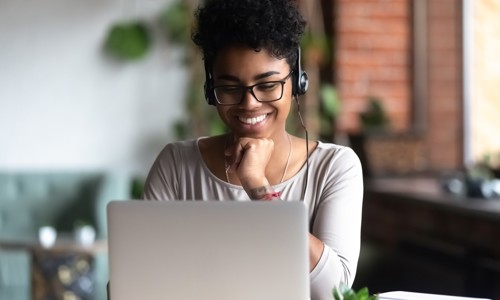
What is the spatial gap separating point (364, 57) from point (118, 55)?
1.61 meters

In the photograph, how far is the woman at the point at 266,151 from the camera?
1.57 metres

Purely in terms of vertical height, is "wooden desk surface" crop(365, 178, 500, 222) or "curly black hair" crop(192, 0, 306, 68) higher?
"curly black hair" crop(192, 0, 306, 68)

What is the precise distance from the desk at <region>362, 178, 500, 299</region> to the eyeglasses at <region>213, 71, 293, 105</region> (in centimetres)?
179

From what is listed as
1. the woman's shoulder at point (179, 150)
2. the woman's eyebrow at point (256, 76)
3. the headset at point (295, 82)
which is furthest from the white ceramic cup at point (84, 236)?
the woman's eyebrow at point (256, 76)

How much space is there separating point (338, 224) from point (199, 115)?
415 cm

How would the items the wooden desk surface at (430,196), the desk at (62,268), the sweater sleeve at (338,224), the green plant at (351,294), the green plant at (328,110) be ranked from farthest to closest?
the green plant at (328,110) → the desk at (62,268) → the wooden desk surface at (430,196) → the sweater sleeve at (338,224) → the green plant at (351,294)

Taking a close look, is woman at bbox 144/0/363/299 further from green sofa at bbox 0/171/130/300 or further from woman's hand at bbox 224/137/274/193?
green sofa at bbox 0/171/130/300

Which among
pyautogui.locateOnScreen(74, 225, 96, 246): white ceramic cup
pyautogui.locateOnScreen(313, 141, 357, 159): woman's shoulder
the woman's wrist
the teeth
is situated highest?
the teeth

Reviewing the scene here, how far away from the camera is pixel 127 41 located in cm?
559

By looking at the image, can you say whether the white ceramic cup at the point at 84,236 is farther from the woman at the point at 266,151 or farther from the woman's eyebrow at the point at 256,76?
the woman's eyebrow at the point at 256,76

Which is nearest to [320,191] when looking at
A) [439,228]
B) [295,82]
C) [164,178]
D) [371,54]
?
[295,82]

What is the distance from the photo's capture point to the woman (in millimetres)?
1568

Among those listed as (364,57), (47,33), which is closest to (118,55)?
(47,33)

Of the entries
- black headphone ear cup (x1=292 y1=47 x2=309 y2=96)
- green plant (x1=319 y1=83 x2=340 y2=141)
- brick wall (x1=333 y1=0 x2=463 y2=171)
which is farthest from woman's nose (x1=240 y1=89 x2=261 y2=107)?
brick wall (x1=333 y1=0 x2=463 y2=171)
